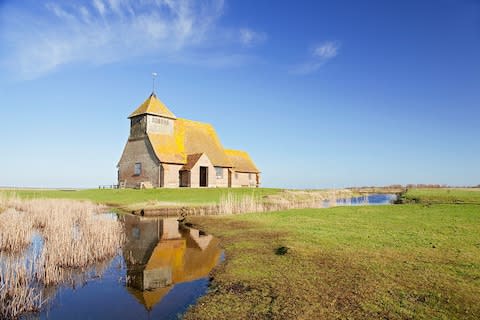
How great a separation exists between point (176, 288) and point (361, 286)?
5.56 metres

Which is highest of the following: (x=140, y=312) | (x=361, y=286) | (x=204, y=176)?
(x=204, y=176)

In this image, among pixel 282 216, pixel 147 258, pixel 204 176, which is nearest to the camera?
pixel 147 258

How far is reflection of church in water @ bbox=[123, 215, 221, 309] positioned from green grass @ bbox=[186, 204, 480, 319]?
1.09 metres

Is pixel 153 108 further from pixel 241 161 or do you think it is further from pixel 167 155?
pixel 241 161

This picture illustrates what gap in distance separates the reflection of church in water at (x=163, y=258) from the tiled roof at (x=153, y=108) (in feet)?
95.1

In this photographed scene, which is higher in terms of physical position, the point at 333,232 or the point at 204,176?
the point at 204,176

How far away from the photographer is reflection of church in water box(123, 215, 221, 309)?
10.5 meters

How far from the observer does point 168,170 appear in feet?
151

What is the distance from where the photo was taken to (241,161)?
2402 inches

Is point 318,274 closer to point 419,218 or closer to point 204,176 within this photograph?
point 419,218

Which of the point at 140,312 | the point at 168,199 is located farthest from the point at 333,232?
the point at 168,199

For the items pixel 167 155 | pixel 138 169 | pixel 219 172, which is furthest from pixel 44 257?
pixel 219 172

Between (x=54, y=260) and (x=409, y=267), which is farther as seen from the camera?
(x=54, y=260)

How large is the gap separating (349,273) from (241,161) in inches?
2020
